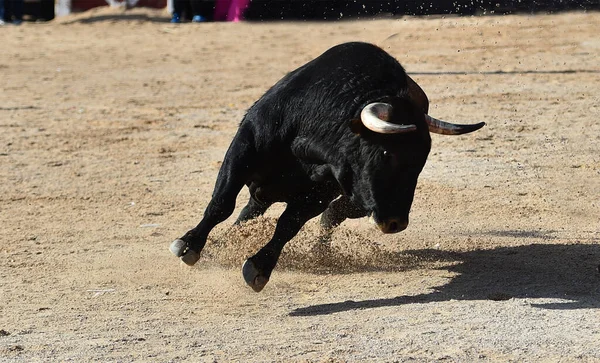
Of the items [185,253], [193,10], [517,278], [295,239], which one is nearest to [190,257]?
[185,253]

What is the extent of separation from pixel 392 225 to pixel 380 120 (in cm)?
52

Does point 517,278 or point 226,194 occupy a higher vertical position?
point 226,194

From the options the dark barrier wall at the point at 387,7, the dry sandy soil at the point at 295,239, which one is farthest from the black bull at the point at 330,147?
the dark barrier wall at the point at 387,7

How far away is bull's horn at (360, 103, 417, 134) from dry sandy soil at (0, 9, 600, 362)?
2.80 ft

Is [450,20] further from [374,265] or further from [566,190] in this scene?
[374,265]

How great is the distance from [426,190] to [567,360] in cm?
352

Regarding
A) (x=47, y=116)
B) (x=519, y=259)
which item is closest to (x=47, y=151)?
(x=47, y=116)

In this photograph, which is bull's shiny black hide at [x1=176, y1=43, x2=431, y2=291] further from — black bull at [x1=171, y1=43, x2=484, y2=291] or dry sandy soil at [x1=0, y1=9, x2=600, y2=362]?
dry sandy soil at [x1=0, y1=9, x2=600, y2=362]

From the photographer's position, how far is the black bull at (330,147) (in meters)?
5.54

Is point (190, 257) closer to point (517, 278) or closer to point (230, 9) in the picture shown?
point (517, 278)

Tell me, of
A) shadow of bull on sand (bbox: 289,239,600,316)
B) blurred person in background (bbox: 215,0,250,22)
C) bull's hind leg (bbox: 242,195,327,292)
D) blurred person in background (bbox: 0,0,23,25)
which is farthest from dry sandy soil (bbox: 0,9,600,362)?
blurred person in background (bbox: 0,0,23,25)

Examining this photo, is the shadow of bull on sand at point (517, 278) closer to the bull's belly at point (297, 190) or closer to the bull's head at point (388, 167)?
the bull's head at point (388, 167)

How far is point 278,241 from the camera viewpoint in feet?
19.2

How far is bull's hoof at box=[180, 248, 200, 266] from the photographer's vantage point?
5832 millimetres
